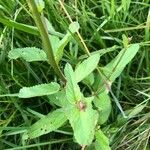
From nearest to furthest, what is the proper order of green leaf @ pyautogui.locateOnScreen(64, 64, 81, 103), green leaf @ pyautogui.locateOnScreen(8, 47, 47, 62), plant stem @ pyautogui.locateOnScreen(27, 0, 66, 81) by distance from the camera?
plant stem @ pyautogui.locateOnScreen(27, 0, 66, 81) → green leaf @ pyautogui.locateOnScreen(64, 64, 81, 103) → green leaf @ pyautogui.locateOnScreen(8, 47, 47, 62)

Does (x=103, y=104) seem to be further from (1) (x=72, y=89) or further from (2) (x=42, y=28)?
(2) (x=42, y=28)

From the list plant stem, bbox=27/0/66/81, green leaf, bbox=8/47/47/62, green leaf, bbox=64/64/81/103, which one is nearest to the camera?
plant stem, bbox=27/0/66/81

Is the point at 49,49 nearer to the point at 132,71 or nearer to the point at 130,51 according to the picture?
the point at 130,51

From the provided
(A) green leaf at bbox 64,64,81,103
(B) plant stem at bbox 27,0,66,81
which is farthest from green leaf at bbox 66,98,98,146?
(B) plant stem at bbox 27,0,66,81

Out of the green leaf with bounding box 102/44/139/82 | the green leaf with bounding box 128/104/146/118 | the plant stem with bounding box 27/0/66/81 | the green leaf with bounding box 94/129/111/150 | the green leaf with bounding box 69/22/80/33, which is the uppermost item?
the plant stem with bounding box 27/0/66/81

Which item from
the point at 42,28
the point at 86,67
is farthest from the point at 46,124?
the point at 42,28

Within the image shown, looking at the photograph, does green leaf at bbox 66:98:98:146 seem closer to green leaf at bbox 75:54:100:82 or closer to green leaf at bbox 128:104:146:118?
green leaf at bbox 75:54:100:82
